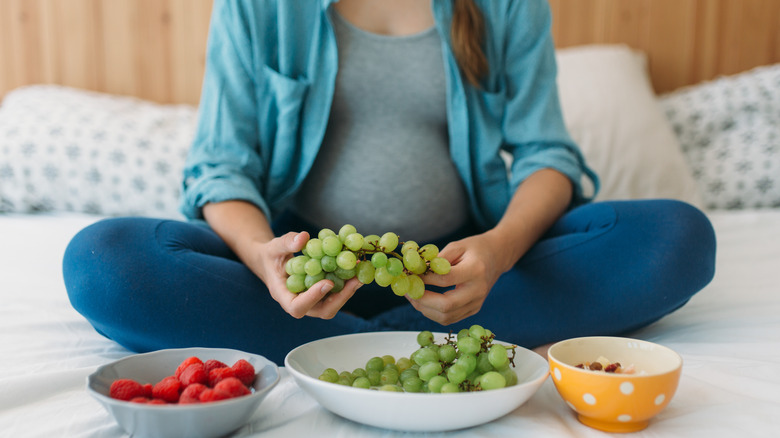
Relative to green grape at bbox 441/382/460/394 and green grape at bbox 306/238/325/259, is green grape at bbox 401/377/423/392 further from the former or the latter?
green grape at bbox 306/238/325/259

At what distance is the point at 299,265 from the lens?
2.16 ft

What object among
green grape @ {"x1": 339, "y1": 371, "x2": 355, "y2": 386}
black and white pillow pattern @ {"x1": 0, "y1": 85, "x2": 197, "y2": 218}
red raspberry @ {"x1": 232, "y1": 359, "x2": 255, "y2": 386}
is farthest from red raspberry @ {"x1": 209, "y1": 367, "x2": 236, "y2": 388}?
black and white pillow pattern @ {"x1": 0, "y1": 85, "x2": 197, "y2": 218}

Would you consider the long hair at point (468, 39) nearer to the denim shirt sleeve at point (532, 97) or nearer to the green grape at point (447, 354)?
the denim shirt sleeve at point (532, 97)

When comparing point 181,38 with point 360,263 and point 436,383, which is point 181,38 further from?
point 436,383

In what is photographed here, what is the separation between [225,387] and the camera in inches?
22.0

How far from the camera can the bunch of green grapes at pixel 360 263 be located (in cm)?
63

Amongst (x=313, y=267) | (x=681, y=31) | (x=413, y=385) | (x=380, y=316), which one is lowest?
(x=380, y=316)

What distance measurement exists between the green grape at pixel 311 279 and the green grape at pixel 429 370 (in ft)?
0.47

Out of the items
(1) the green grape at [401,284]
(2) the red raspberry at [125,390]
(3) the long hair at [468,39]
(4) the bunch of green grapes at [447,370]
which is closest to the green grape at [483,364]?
(4) the bunch of green grapes at [447,370]

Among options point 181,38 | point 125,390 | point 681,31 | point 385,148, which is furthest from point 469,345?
point 681,31

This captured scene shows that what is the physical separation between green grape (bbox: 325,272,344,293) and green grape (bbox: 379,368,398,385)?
0.10 meters

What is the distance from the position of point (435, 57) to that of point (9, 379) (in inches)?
32.6

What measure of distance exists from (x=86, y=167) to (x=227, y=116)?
2.27 feet

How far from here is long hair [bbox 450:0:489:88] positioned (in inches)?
42.8
